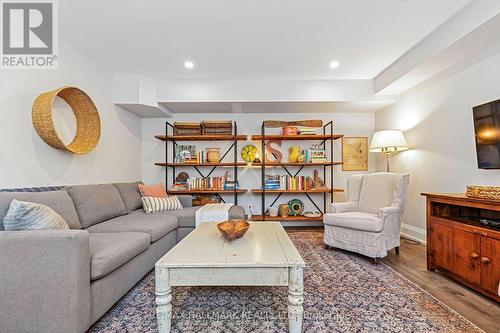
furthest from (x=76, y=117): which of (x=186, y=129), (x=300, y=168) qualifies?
(x=300, y=168)

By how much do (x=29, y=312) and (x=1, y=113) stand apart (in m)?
1.63

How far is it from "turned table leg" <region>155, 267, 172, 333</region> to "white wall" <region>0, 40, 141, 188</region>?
1715 mm

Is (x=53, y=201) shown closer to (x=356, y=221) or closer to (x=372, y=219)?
(x=356, y=221)

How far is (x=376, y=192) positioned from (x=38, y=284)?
3294 millimetres

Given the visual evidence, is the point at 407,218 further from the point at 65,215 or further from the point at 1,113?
the point at 1,113

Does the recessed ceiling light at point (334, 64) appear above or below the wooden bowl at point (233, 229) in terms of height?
above

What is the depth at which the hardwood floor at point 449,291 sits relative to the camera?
155 centimetres

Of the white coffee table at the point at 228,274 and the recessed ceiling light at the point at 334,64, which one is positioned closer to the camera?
the white coffee table at the point at 228,274

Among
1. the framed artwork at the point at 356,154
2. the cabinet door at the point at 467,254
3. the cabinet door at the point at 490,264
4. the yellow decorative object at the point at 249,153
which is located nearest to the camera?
the cabinet door at the point at 490,264

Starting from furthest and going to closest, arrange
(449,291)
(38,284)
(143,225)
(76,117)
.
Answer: (76,117) → (143,225) → (449,291) → (38,284)

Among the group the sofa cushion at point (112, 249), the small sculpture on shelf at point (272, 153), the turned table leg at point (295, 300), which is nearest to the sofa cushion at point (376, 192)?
the small sculpture on shelf at point (272, 153)

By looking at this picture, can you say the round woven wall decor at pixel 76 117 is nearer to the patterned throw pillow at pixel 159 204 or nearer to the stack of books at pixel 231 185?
the patterned throw pillow at pixel 159 204

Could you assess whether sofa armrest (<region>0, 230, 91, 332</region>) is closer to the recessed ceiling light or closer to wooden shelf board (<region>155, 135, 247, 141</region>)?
wooden shelf board (<region>155, 135, 247, 141</region>)

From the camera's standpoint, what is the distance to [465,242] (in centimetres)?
195
